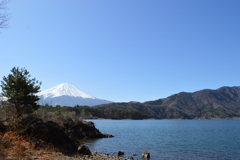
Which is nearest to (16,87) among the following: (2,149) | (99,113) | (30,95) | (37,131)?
(30,95)

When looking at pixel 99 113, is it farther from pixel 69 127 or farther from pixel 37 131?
pixel 37 131

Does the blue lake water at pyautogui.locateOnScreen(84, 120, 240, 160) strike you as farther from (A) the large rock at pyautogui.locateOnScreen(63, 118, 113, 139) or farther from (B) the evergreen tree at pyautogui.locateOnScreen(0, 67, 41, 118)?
(B) the evergreen tree at pyautogui.locateOnScreen(0, 67, 41, 118)

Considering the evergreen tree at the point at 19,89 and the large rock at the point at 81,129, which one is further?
the large rock at the point at 81,129

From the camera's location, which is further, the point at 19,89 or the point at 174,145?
the point at 174,145

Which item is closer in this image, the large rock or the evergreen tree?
the evergreen tree

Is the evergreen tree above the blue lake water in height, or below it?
above

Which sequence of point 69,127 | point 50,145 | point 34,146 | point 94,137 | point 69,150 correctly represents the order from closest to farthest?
1. point 34,146
2. point 50,145
3. point 69,150
4. point 69,127
5. point 94,137

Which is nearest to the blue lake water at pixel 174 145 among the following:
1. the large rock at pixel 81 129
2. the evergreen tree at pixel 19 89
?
the large rock at pixel 81 129

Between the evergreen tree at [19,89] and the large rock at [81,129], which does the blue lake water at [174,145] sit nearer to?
the large rock at [81,129]

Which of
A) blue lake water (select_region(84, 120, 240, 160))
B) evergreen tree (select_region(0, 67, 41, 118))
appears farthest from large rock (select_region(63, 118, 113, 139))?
evergreen tree (select_region(0, 67, 41, 118))

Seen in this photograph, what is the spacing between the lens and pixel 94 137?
41562mm

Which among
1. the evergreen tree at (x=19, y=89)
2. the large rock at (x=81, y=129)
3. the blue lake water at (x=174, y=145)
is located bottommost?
the blue lake water at (x=174, y=145)

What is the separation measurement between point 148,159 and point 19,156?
14905 millimetres

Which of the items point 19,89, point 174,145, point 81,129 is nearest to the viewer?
point 19,89
